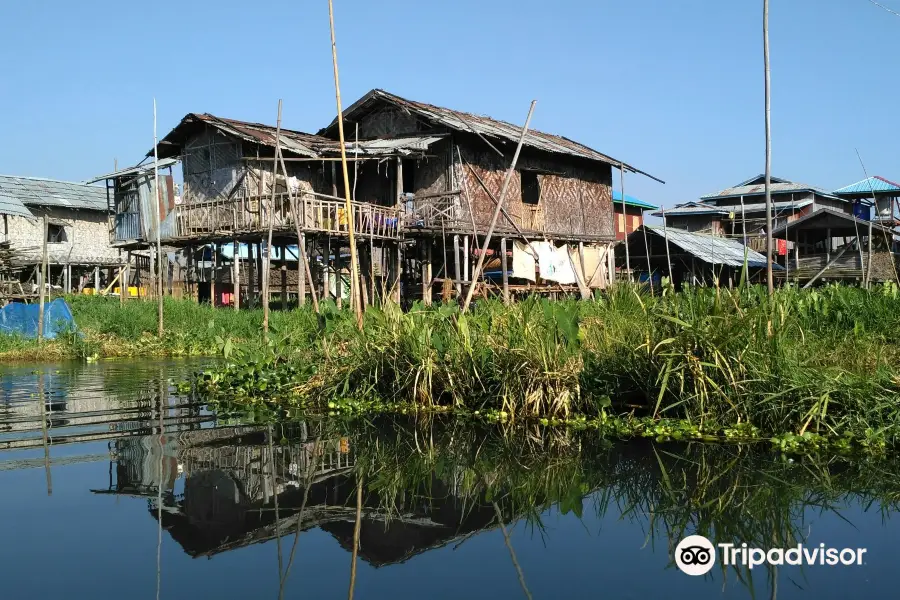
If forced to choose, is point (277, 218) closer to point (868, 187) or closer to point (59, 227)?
point (59, 227)

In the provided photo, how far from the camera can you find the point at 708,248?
74.0ft

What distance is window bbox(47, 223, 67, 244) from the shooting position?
26.7 metres

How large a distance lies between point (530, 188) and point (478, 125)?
2629mm

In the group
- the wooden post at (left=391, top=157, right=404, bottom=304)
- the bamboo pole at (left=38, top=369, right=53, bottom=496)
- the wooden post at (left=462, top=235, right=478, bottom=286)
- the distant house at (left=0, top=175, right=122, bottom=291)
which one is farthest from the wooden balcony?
the distant house at (left=0, top=175, right=122, bottom=291)

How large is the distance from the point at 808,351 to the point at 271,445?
4328mm

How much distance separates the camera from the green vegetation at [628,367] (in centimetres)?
586

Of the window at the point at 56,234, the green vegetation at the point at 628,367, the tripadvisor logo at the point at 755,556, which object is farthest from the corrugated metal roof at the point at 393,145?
the tripadvisor logo at the point at 755,556

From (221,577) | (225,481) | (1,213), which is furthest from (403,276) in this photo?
(221,577)

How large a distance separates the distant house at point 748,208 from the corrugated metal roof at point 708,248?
6.75 meters

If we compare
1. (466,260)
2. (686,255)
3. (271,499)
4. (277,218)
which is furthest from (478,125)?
(271,499)

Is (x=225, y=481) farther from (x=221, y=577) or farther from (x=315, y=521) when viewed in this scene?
(x=221, y=577)

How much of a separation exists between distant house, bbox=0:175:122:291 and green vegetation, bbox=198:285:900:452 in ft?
62.1

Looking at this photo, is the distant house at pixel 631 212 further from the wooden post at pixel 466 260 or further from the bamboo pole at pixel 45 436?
the bamboo pole at pixel 45 436

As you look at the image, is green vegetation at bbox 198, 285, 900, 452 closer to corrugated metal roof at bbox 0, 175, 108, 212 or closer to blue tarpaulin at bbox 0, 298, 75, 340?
blue tarpaulin at bbox 0, 298, 75, 340
